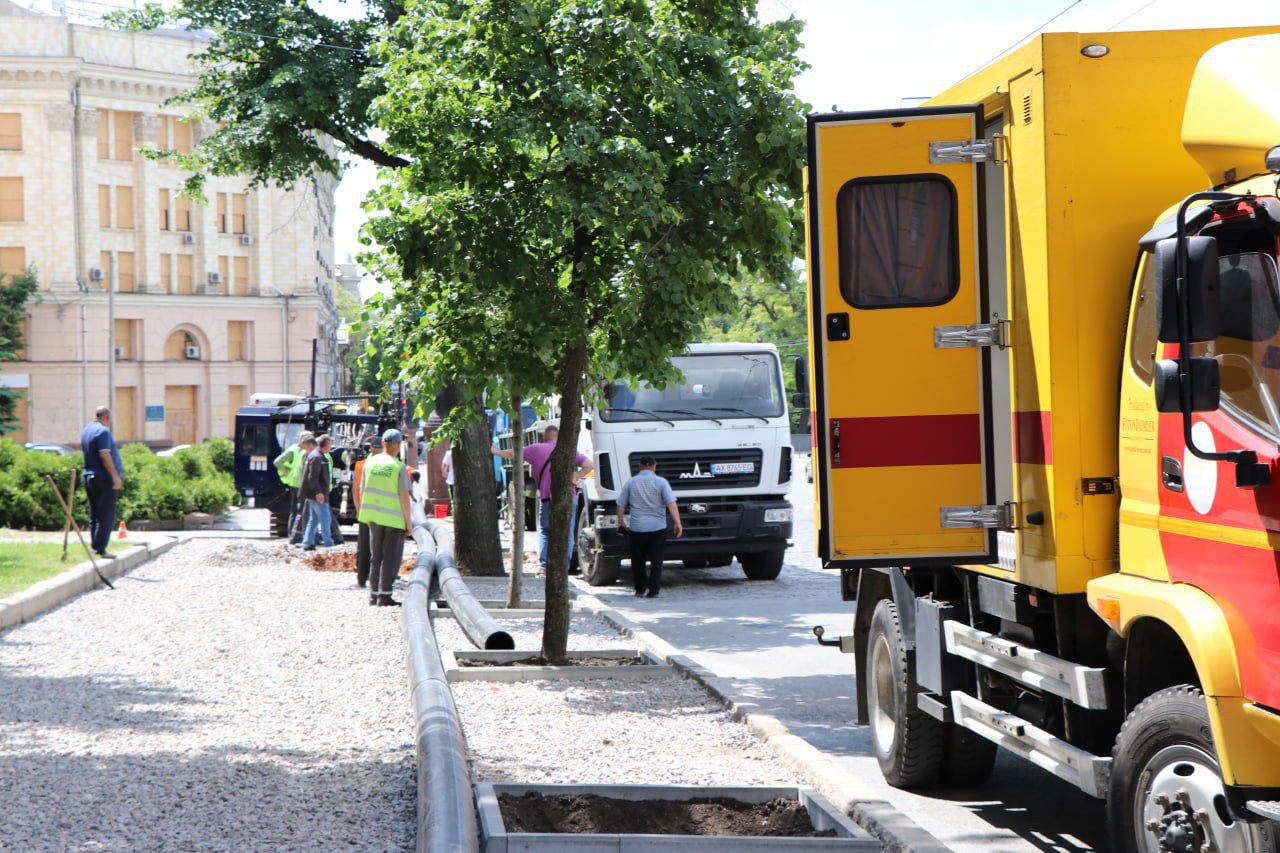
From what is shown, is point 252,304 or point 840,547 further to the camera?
point 252,304

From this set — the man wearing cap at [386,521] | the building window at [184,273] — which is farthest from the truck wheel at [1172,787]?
the building window at [184,273]

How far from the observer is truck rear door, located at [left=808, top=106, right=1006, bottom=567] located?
6078 mm

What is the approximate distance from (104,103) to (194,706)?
59.8m

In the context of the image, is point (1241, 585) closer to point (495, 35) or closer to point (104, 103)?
point (495, 35)

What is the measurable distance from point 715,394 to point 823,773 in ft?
36.1

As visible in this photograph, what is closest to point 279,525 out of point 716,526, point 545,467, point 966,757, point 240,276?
point 545,467

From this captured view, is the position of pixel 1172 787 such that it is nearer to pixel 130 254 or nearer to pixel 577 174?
pixel 577 174

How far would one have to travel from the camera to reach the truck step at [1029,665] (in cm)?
510

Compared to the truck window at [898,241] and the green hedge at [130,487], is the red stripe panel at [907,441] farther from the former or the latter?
the green hedge at [130,487]

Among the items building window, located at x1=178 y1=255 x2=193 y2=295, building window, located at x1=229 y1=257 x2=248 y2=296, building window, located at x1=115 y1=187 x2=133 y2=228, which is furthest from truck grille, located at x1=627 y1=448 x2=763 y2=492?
building window, located at x1=229 y1=257 x2=248 y2=296

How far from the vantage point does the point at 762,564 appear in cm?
1803

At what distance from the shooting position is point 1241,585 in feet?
13.8

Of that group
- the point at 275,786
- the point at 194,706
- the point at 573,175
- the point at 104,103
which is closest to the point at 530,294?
the point at 573,175

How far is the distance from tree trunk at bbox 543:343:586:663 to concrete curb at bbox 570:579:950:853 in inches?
34.9
